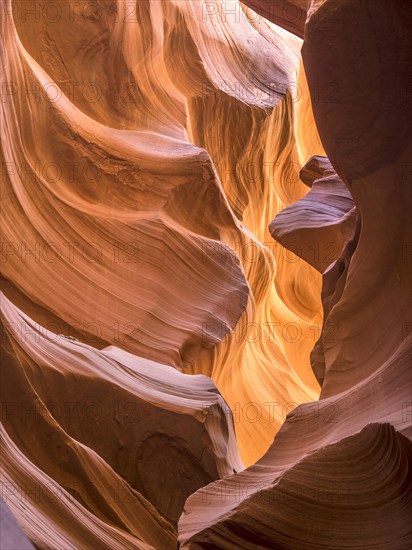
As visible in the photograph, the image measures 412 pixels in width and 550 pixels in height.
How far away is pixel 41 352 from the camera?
125 inches

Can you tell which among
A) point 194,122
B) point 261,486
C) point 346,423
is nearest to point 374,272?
point 346,423

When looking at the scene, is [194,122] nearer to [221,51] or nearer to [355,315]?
[221,51]

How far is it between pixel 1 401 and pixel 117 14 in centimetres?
373

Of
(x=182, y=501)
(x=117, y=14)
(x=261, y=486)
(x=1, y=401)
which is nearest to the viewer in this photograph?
(x=261, y=486)

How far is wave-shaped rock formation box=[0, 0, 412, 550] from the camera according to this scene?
2.25 m

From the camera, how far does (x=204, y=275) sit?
189 inches

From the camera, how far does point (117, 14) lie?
5707 mm

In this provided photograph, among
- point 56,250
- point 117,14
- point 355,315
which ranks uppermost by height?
point 117,14

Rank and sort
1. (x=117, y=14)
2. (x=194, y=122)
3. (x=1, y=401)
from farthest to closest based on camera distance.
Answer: (x=194, y=122), (x=117, y=14), (x=1, y=401)

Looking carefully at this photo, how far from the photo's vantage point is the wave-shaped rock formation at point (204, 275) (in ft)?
7.38

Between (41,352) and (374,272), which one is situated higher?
(374,272)

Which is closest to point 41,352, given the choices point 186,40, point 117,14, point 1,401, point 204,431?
point 1,401

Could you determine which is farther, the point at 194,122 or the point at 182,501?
the point at 194,122

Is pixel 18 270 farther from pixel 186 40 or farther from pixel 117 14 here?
pixel 186 40
